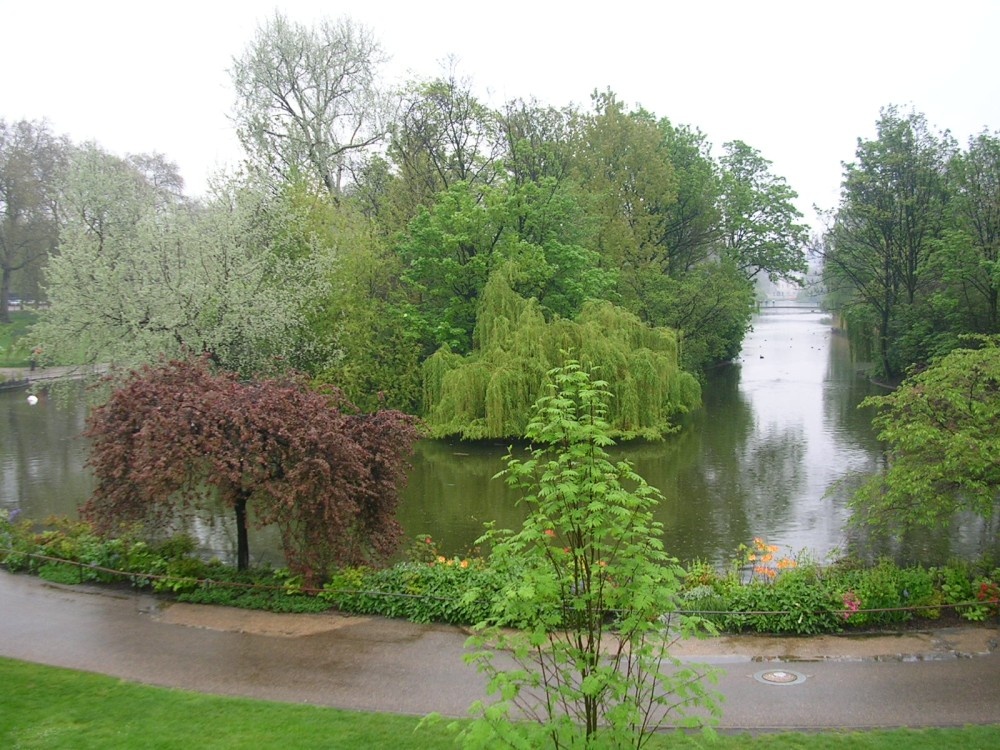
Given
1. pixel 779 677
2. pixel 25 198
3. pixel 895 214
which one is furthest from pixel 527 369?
pixel 25 198

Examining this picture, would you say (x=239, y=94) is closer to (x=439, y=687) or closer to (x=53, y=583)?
→ (x=53, y=583)

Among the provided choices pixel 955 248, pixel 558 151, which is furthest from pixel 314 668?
pixel 955 248

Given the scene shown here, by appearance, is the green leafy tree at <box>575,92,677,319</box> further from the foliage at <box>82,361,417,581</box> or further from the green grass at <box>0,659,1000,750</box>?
the green grass at <box>0,659,1000,750</box>

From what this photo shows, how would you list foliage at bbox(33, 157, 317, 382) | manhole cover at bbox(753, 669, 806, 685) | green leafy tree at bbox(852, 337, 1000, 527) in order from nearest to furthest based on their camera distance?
manhole cover at bbox(753, 669, 806, 685) < green leafy tree at bbox(852, 337, 1000, 527) < foliage at bbox(33, 157, 317, 382)

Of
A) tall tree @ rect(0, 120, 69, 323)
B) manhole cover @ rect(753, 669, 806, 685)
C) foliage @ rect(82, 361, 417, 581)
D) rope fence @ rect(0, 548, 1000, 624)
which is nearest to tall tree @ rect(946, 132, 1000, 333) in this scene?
rope fence @ rect(0, 548, 1000, 624)

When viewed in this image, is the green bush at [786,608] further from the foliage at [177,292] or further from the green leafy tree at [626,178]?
the green leafy tree at [626,178]

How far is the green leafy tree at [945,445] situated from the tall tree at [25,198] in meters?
59.8

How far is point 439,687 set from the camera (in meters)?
9.53

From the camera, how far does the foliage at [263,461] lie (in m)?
11.7

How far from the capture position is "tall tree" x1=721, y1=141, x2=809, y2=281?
47.8 m

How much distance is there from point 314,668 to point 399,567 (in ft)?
9.70

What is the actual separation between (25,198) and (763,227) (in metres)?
53.4

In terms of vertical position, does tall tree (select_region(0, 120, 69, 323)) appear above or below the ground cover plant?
above

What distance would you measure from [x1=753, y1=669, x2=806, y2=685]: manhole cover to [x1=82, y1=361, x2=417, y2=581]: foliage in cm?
602
